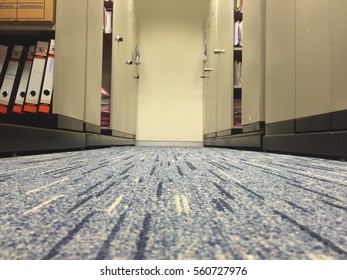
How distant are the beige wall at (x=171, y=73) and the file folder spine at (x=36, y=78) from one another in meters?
2.88

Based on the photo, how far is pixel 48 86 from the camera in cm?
130

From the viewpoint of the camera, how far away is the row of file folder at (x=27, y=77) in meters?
1.30

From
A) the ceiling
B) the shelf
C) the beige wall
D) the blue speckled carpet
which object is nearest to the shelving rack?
the shelf

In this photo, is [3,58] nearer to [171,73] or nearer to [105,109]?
[105,109]

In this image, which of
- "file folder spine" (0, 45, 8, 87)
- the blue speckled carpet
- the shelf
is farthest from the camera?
"file folder spine" (0, 45, 8, 87)

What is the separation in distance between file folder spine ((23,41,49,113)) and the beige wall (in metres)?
2.88

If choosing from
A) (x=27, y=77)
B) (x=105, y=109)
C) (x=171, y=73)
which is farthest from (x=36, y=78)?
(x=171, y=73)

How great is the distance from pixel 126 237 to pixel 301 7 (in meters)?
1.29

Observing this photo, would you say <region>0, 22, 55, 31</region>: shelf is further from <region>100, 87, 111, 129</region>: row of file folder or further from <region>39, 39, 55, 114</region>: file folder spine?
<region>100, 87, 111, 129</region>: row of file folder

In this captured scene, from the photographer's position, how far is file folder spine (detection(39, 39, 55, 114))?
1290 mm

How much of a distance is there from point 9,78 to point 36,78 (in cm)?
12

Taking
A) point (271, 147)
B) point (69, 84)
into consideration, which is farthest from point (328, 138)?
point (69, 84)

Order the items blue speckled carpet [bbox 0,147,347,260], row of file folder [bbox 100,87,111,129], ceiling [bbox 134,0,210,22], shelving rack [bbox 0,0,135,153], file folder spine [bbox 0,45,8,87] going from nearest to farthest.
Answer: blue speckled carpet [bbox 0,147,347,260]
shelving rack [bbox 0,0,135,153]
file folder spine [bbox 0,45,8,87]
row of file folder [bbox 100,87,111,129]
ceiling [bbox 134,0,210,22]

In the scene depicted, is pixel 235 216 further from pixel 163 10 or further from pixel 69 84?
pixel 163 10
